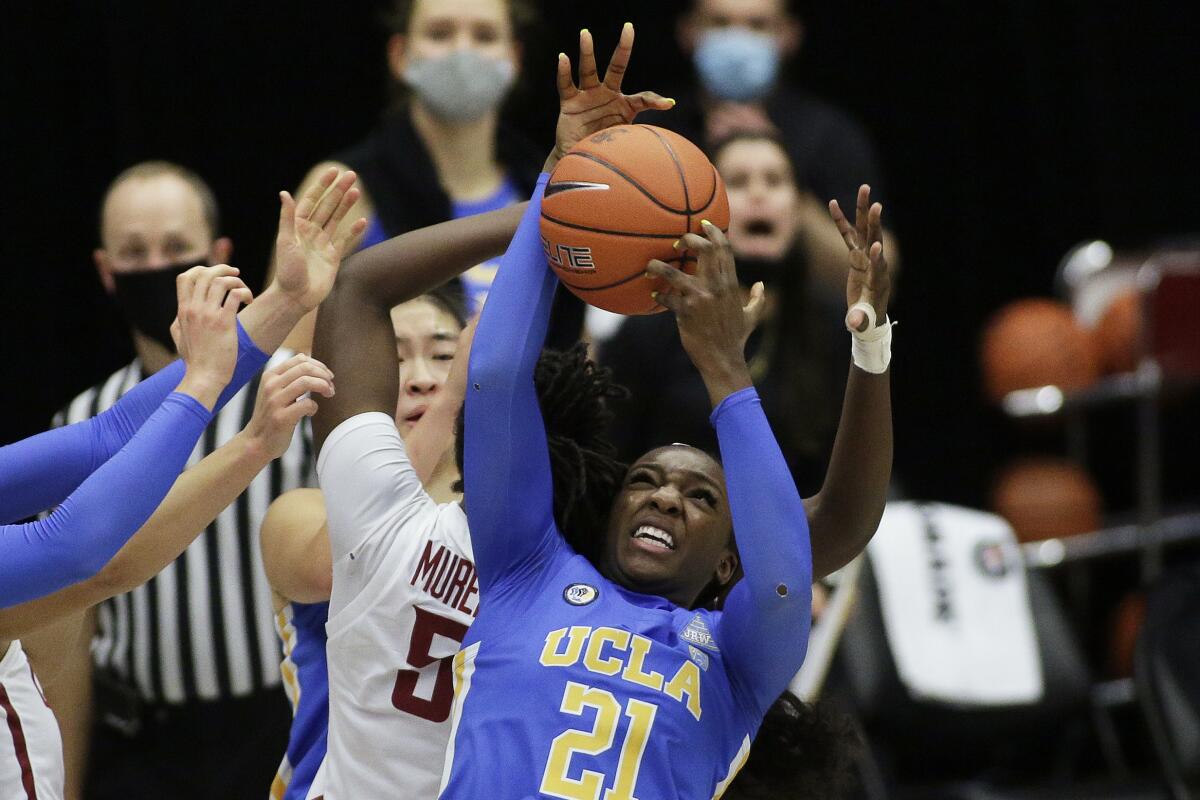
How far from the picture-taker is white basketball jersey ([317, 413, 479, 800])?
127 inches

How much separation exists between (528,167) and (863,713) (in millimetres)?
2122

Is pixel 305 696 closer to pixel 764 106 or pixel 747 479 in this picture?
pixel 747 479

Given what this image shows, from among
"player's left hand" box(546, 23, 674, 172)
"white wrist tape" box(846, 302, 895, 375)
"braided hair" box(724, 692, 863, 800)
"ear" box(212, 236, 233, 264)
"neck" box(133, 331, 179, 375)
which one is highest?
"player's left hand" box(546, 23, 674, 172)

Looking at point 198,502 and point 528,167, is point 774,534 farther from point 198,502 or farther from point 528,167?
point 528,167

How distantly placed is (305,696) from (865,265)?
1.36 m

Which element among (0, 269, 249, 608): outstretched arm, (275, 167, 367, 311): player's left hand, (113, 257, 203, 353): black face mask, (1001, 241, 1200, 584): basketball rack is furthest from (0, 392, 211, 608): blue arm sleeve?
(1001, 241, 1200, 584): basketball rack

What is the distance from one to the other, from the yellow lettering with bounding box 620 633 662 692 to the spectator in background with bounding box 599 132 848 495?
6.81ft

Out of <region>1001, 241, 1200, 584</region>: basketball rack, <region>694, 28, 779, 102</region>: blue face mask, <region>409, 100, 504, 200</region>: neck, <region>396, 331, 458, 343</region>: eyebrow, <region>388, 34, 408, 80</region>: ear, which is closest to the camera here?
<region>396, 331, 458, 343</region>: eyebrow

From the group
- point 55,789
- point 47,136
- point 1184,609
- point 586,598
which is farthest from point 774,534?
point 47,136

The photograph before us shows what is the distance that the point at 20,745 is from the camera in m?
3.38

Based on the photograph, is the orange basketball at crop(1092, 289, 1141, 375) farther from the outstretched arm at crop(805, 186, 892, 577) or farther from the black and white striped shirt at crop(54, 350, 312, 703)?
the outstretched arm at crop(805, 186, 892, 577)

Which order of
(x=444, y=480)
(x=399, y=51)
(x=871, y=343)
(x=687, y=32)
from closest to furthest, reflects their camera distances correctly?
(x=871, y=343) < (x=444, y=480) < (x=399, y=51) < (x=687, y=32)

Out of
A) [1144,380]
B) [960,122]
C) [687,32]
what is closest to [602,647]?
[687,32]

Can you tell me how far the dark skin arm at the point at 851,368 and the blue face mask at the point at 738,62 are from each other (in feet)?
10.9
